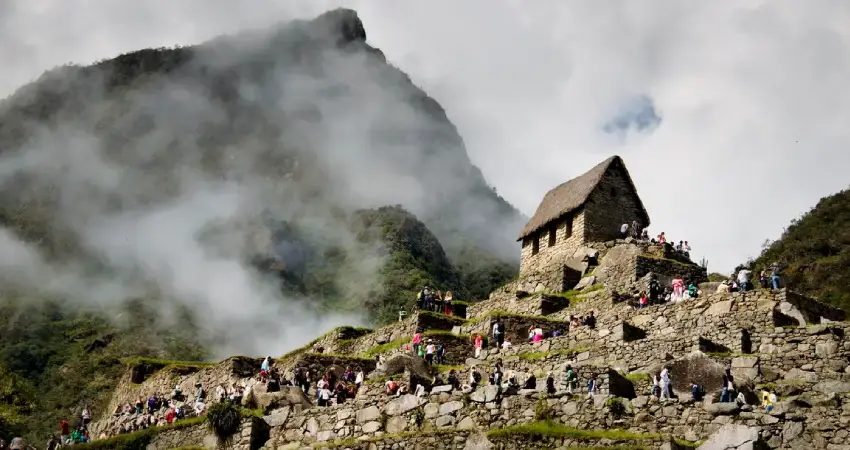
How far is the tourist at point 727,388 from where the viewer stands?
88.0ft

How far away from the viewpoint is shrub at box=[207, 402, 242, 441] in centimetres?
3334

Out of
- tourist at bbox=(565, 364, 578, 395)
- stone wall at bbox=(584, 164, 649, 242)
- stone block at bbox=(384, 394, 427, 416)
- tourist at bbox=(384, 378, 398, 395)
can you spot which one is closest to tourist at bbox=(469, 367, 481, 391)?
→ stone block at bbox=(384, 394, 427, 416)

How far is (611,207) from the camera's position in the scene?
5119cm

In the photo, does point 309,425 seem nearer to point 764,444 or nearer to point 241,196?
point 764,444

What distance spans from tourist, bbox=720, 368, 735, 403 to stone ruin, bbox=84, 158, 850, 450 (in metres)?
0.40

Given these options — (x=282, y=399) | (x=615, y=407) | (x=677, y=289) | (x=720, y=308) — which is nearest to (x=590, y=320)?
(x=677, y=289)

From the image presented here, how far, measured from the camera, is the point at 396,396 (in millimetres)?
31234

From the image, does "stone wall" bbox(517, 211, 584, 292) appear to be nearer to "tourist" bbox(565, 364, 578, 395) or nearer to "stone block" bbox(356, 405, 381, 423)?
"tourist" bbox(565, 364, 578, 395)

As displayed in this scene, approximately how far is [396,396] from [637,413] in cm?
757

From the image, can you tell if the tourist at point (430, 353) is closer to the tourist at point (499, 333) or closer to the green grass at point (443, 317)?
the tourist at point (499, 333)

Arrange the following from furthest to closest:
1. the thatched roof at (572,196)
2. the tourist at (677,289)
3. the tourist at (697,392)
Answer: the thatched roof at (572,196) < the tourist at (677,289) < the tourist at (697,392)

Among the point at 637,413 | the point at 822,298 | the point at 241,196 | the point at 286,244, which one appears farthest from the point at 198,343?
the point at 637,413

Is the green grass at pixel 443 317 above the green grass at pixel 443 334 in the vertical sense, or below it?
above

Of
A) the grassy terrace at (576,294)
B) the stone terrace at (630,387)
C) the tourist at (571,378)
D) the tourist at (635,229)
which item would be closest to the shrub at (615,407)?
the stone terrace at (630,387)
